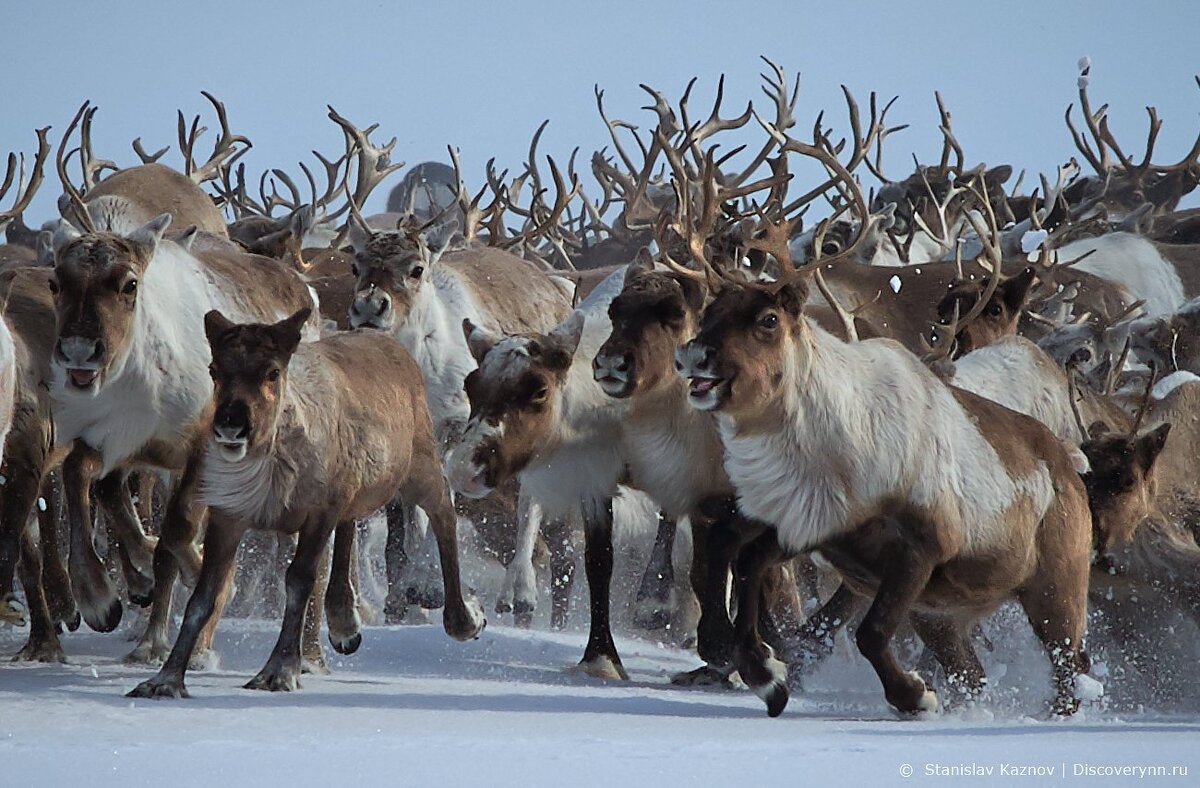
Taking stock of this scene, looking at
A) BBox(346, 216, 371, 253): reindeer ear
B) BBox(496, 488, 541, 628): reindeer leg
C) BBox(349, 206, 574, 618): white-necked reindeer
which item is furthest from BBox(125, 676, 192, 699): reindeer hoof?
BBox(346, 216, 371, 253): reindeer ear

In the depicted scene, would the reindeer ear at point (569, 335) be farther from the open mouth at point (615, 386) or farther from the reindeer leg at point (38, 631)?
the reindeer leg at point (38, 631)

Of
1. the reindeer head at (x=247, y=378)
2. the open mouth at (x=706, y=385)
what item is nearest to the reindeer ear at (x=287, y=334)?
the reindeer head at (x=247, y=378)

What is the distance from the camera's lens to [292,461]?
659 cm

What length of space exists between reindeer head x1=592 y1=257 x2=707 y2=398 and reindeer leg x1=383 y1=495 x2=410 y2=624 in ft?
4.58

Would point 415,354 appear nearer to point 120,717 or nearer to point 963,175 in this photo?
point 120,717

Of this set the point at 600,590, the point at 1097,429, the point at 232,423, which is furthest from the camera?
the point at 1097,429

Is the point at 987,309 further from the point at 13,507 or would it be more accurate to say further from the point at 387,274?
the point at 13,507

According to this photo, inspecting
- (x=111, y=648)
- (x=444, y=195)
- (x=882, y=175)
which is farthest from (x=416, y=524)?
(x=444, y=195)

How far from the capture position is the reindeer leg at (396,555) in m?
8.62

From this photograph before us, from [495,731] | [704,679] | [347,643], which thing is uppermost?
[347,643]

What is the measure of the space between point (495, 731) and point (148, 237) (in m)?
2.73

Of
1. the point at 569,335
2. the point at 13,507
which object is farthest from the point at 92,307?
the point at 569,335

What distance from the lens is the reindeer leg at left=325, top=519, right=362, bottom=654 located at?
725 cm

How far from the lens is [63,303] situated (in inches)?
274
